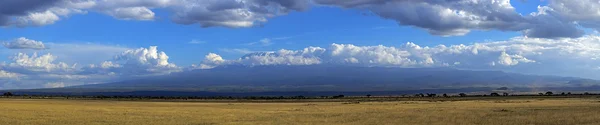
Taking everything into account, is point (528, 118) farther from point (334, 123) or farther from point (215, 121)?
point (215, 121)

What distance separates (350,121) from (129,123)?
14038mm

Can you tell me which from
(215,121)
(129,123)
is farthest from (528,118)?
(129,123)

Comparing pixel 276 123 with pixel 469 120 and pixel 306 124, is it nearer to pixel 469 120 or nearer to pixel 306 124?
pixel 306 124

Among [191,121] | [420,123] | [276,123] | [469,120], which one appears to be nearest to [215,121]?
[191,121]

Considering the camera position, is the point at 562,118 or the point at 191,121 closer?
the point at 562,118

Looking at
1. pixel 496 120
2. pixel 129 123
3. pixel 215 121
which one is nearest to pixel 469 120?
pixel 496 120

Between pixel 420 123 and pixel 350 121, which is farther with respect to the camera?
pixel 350 121

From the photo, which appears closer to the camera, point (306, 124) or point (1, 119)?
point (306, 124)

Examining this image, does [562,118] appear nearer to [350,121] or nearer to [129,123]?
[350,121]

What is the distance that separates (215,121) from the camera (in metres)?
40.8

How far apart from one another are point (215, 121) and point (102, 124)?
713cm

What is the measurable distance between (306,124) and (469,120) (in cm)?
1020

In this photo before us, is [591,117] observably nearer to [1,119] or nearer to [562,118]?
[562,118]

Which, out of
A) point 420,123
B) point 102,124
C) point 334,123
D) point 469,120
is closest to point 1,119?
point 102,124
